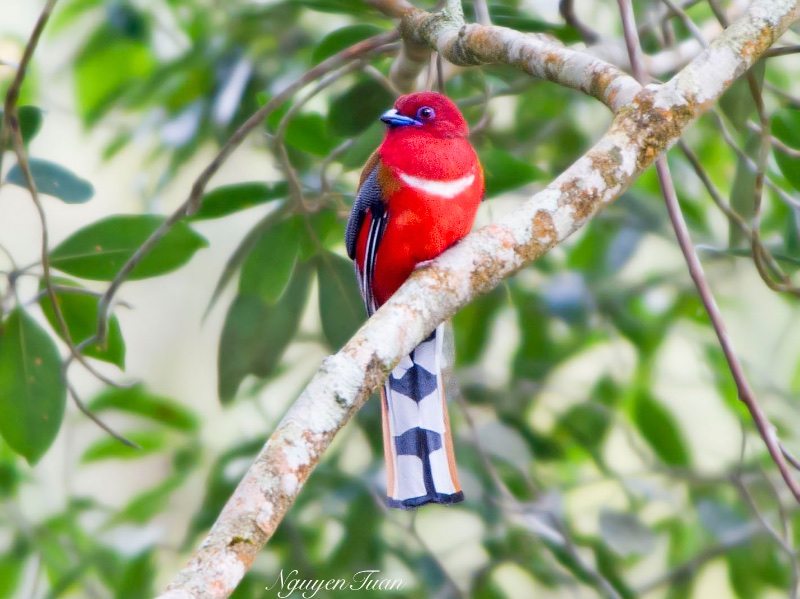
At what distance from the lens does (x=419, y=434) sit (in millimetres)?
2189

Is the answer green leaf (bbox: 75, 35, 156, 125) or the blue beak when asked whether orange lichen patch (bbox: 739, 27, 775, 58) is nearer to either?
the blue beak

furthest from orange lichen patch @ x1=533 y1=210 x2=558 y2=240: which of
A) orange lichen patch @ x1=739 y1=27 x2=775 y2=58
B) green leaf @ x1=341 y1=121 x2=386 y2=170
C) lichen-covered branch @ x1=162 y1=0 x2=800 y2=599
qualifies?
green leaf @ x1=341 y1=121 x2=386 y2=170

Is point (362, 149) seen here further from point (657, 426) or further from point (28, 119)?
point (657, 426)

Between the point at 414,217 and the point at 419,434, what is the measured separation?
53 centimetres

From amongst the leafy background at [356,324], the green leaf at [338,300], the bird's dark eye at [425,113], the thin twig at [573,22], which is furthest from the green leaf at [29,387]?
the thin twig at [573,22]

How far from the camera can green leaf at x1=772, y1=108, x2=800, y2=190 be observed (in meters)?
Result: 2.45

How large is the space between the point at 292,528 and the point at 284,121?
140cm

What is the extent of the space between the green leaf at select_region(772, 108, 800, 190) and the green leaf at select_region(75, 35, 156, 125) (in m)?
2.60

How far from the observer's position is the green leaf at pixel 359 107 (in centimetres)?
265

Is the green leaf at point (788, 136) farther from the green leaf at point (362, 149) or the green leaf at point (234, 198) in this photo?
the green leaf at point (234, 198)

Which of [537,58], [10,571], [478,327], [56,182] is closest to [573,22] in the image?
[537,58]

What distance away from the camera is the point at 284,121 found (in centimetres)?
229

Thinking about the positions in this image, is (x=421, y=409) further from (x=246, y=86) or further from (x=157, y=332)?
(x=157, y=332)

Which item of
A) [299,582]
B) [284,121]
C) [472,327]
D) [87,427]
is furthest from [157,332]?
[284,121]
